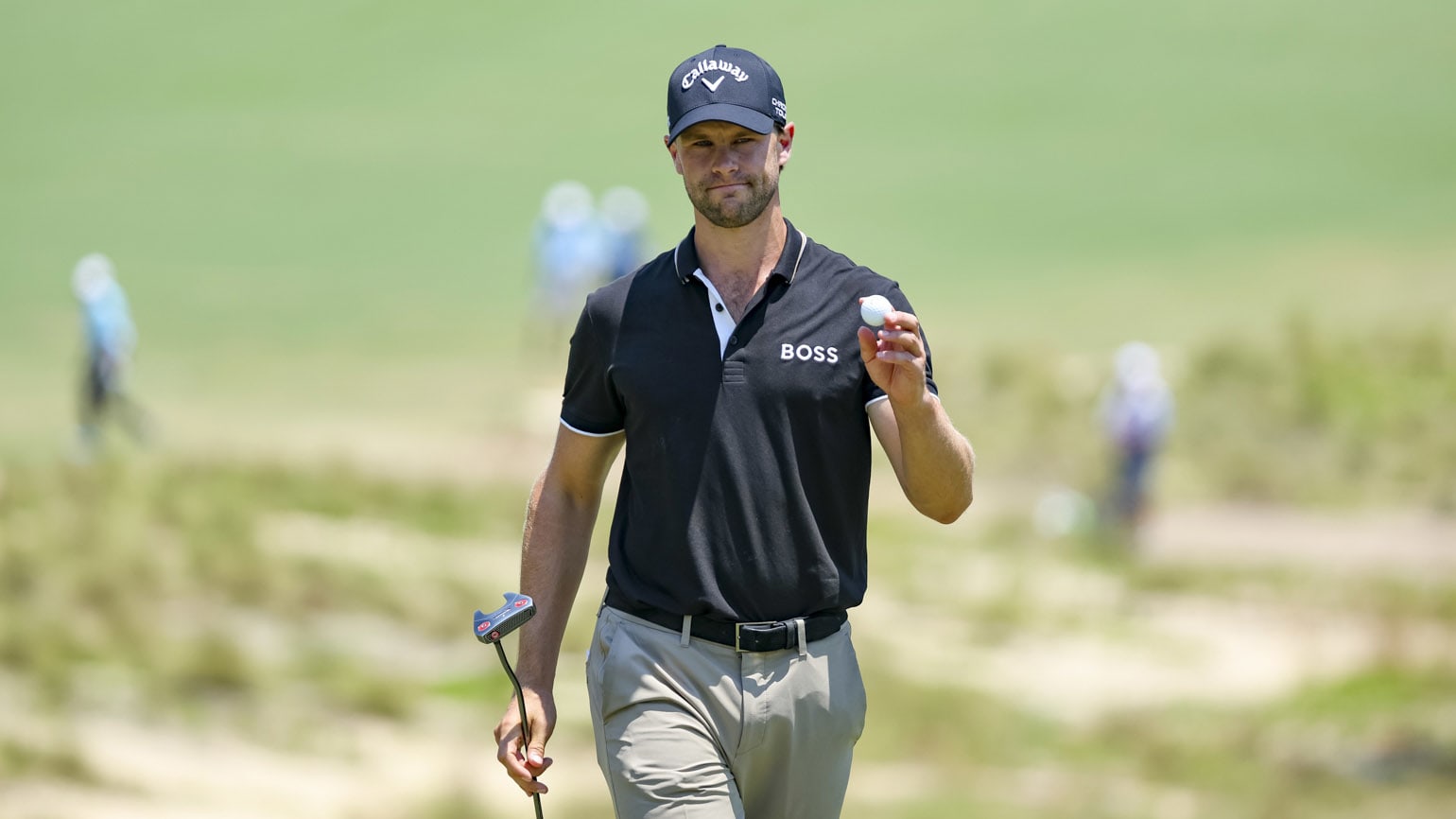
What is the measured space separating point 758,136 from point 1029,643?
1092 centimetres

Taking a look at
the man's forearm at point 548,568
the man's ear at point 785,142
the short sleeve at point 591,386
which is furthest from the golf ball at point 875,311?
the man's forearm at point 548,568

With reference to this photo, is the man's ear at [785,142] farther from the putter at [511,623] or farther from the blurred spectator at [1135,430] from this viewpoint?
the blurred spectator at [1135,430]

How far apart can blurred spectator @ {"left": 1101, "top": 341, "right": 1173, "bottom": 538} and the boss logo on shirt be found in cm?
1433

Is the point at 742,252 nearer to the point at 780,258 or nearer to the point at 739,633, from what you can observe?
the point at 780,258

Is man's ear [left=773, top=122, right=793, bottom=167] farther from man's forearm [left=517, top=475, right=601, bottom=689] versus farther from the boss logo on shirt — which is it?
man's forearm [left=517, top=475, right=601, bottom=689]

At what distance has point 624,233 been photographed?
2477 centimetres

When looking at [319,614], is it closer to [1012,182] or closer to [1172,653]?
[1172,653]

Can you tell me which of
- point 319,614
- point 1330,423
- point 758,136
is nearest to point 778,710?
point 758,136

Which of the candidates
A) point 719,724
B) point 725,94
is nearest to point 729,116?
point 725,94

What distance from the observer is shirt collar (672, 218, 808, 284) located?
4348 mm

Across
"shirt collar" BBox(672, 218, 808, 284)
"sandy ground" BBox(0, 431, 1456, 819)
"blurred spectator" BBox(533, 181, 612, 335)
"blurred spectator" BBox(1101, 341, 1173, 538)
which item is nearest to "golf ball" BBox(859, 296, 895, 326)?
"shirt collar" BBox(672, 218, 808, 284)

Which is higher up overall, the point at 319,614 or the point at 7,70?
the point at 7,70

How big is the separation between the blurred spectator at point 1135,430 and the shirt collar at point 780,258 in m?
14.2

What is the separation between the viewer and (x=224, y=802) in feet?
31.7
